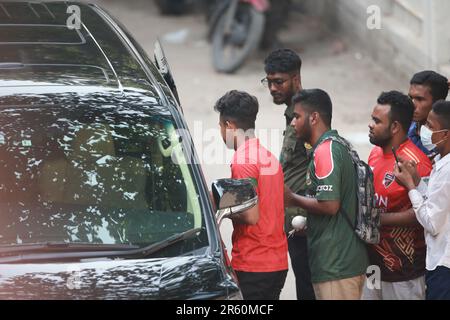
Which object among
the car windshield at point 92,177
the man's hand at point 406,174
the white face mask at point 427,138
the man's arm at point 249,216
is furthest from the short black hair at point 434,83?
the car windshield at point 92,177

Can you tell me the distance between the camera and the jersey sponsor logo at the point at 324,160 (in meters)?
5.29

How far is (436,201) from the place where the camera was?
512cm

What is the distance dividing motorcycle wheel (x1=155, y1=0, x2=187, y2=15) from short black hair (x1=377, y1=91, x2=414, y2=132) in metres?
10.8

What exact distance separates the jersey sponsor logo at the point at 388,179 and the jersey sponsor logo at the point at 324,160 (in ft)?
1.21

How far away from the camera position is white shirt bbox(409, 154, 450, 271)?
5.11 metres

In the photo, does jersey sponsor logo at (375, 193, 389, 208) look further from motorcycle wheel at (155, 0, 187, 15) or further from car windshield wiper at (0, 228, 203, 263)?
motorcycle wheel at (155, 0, 187, 15)

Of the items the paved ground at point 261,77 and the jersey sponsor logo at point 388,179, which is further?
the paved ground at point 261,77

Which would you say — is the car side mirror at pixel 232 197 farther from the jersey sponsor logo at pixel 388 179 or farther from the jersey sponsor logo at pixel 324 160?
the jersey sponsor logo at pixel 388 179

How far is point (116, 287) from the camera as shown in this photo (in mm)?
4176

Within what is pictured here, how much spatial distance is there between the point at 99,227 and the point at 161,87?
1.01 meters

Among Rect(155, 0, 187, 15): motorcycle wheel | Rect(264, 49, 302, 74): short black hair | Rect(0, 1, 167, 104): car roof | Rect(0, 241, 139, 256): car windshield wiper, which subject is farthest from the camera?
Rect(155, 0, 187, 15): motorcycle wheel

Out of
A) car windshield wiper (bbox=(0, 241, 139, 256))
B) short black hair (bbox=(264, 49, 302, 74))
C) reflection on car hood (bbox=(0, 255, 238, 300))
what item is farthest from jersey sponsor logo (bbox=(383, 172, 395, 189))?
car windshield wiper (bbox=(0, 241, 139, 256))
